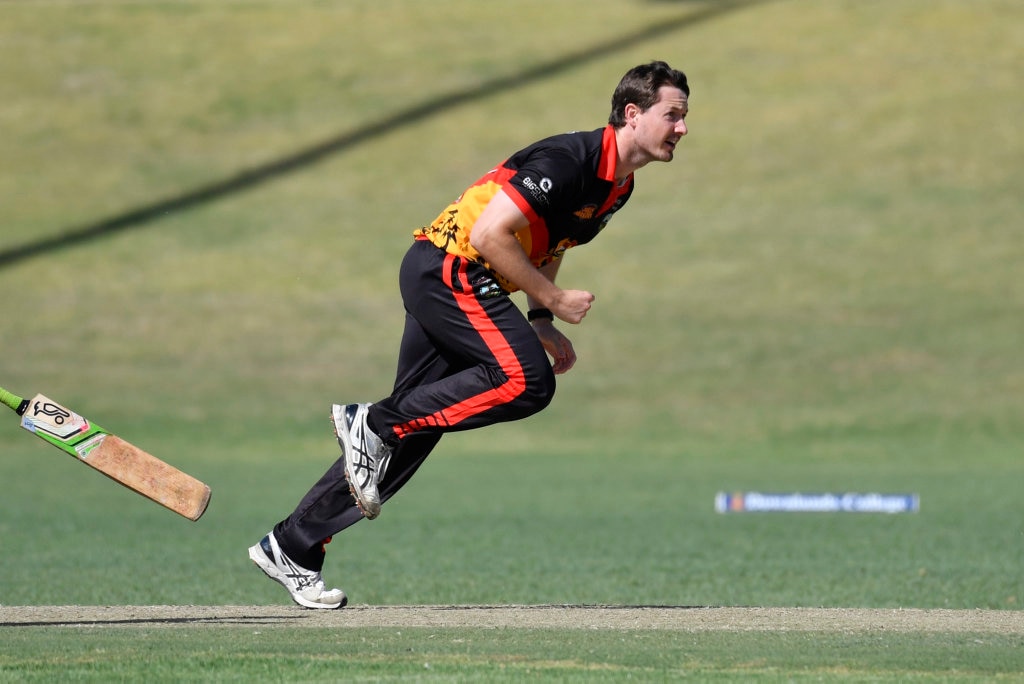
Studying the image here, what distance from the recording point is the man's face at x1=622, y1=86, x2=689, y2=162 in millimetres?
6938

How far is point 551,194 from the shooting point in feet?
22.0

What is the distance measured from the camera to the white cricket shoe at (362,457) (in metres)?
7.18

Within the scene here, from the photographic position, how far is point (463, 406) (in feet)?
23.1

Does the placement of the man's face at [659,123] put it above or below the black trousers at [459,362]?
above

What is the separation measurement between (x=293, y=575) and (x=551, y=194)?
7.66ft

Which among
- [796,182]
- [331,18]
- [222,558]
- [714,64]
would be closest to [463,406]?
[222,558]

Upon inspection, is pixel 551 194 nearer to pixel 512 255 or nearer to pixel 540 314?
pixel 512 255

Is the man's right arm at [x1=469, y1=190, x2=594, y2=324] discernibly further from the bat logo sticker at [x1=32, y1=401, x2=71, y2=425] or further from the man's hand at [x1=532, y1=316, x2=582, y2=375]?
the bat logo sticker at [x1=32, y1=401, x2=71, y2=425]

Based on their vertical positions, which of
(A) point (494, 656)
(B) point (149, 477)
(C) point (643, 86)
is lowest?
(A) point (494, 656)

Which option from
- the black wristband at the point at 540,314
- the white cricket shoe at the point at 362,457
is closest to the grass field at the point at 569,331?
the white cricket shoe at the point at 362,457

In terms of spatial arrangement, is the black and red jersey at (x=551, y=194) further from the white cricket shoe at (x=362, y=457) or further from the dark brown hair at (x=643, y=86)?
the white cricket shoe at (x=362, y=457)

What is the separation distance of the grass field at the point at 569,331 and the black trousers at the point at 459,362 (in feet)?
3.09

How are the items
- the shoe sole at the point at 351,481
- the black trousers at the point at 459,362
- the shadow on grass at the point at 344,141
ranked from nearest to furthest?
the black trousers at the point at 459,362 → the shoe sole at the point at 351,481 → the shadow on grass at the point at 344,141

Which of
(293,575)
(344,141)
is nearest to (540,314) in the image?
(293,575)
